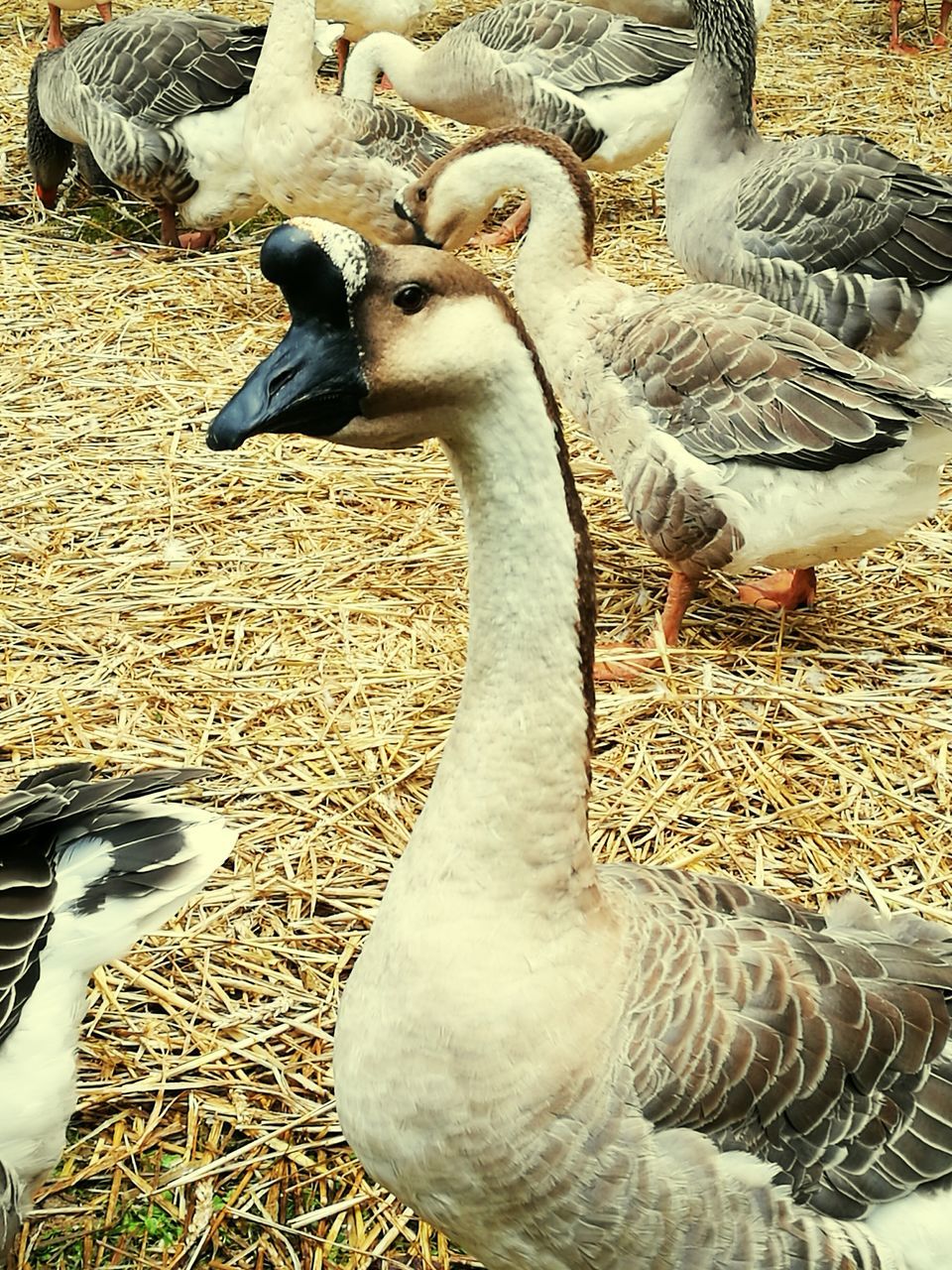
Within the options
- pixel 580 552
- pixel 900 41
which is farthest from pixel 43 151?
pixel 900 41

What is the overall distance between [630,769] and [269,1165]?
137cm

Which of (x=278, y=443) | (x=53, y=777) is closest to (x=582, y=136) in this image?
(x=278, y=443)

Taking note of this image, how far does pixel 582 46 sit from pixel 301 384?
5794mm

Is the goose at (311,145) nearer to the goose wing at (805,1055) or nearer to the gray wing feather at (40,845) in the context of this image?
the gray wing feather at (40,845)

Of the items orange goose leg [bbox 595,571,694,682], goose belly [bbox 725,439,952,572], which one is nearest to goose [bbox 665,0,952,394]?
goose belly [bbox 725,439,952,572]

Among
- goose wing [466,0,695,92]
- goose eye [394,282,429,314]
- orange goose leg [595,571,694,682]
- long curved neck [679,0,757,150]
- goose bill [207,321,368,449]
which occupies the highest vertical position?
goose eye [394,282,429,314]

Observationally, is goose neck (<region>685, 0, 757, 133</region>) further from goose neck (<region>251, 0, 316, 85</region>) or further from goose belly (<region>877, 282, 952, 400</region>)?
goose neck (<region>251, 0, 316, 85</region>)

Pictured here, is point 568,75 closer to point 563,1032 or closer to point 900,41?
point 900,41

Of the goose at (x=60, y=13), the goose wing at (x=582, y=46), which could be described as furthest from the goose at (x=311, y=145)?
the goose at (x=60, y=13)

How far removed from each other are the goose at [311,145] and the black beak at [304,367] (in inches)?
164

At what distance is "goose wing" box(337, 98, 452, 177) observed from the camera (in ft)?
18.1

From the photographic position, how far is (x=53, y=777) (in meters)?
2.03

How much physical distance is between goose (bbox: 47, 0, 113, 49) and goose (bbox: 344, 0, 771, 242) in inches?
108

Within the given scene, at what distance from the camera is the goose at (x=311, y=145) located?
17.8 ft
